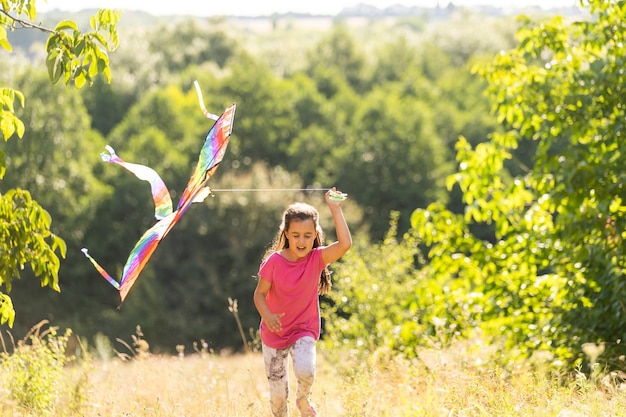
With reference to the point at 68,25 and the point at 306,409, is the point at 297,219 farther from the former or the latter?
the point at 68,25

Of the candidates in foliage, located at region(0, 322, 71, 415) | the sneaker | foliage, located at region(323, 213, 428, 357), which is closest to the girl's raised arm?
the sneaker

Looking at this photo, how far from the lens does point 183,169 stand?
43.9 meters

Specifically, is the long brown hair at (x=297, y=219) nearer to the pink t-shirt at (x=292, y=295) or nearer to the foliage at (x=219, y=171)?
the pink t-shirt at (x=292, y=295)

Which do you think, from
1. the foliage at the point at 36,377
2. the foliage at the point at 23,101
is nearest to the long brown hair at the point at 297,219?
the foliage at the point at 23,101

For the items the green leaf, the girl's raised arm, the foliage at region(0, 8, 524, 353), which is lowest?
the foliage at region(0, 8, 524, 353)

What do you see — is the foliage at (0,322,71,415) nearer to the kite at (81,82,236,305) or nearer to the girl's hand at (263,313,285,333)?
the kite at (81,82,236,305)

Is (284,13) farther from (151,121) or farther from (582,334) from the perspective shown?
(582,334)

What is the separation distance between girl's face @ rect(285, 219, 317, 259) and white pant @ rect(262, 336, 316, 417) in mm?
478

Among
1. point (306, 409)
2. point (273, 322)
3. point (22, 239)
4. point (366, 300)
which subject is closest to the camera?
point (273, 322)

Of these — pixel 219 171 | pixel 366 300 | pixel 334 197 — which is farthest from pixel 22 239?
pixel 219 171

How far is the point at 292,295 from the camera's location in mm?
5484

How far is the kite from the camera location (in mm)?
5117

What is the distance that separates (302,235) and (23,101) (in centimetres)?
172

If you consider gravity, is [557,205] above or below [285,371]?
above
